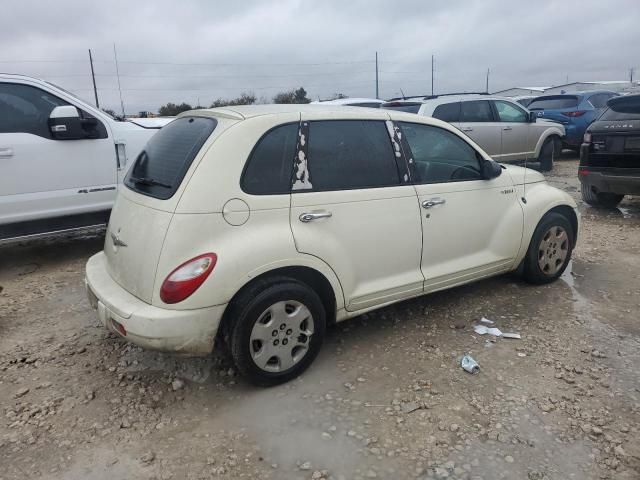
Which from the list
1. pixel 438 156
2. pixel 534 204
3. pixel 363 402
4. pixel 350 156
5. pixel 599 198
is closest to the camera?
pixel 363 402

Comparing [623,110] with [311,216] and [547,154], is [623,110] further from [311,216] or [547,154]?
[311,216]

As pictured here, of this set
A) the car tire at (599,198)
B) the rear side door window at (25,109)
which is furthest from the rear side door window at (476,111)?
the rear side door window at (25,109)

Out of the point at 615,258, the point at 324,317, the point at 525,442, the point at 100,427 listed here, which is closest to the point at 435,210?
the point at 324,317

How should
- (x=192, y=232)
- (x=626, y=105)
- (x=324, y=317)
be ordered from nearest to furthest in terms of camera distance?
(x=192, y=232), (x=324, y=317), (x=626, y=105)

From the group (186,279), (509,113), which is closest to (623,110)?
(509,113)

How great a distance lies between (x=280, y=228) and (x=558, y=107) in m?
12.2

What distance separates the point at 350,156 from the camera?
343 cm

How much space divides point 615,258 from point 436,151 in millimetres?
2876

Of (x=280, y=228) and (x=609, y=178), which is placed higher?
(x=280, y=228)

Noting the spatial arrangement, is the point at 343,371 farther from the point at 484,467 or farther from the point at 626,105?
the point at 626,105

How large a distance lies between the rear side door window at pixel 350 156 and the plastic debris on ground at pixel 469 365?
50.5 inches

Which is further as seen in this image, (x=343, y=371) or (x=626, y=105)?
(x=626, y=105)

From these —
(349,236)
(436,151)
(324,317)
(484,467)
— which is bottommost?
(484,467)

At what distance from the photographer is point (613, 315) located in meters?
4.10
